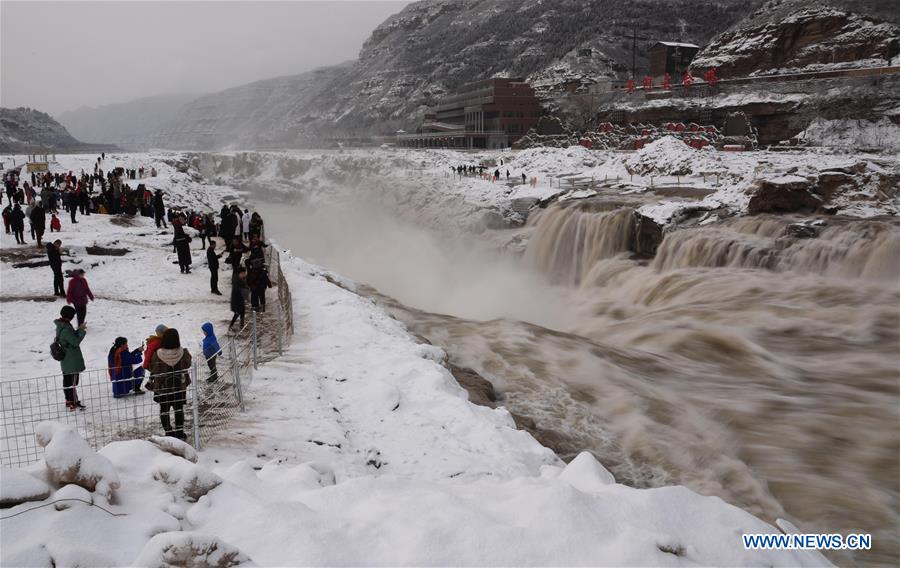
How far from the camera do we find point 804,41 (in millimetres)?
59250

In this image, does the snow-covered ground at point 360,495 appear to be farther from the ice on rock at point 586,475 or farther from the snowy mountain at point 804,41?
the snowy mountain at point 804,41

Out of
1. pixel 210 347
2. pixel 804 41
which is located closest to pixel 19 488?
pixel 210 347

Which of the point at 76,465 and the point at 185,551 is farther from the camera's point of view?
the point at 76,465

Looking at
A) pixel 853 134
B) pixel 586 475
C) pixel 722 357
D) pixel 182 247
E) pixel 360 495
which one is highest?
pixel 853 134

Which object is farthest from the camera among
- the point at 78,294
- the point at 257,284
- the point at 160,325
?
the point at 257,284

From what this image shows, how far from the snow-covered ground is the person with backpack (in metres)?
0.66

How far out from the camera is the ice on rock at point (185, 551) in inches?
146

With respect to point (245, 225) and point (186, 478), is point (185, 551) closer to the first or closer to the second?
point (186, 478)

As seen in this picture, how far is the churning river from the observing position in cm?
888

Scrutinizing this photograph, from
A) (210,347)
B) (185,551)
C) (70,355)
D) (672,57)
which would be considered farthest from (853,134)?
(185,551)

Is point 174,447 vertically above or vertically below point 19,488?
below

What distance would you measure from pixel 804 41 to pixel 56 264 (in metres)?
69.8

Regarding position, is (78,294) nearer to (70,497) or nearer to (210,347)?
(210,347)

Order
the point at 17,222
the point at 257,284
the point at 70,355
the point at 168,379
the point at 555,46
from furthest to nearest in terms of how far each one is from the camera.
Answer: the point at 555,46, the point at 17,222, the point at 257,284, the point at 70,355, the point at 168,379
